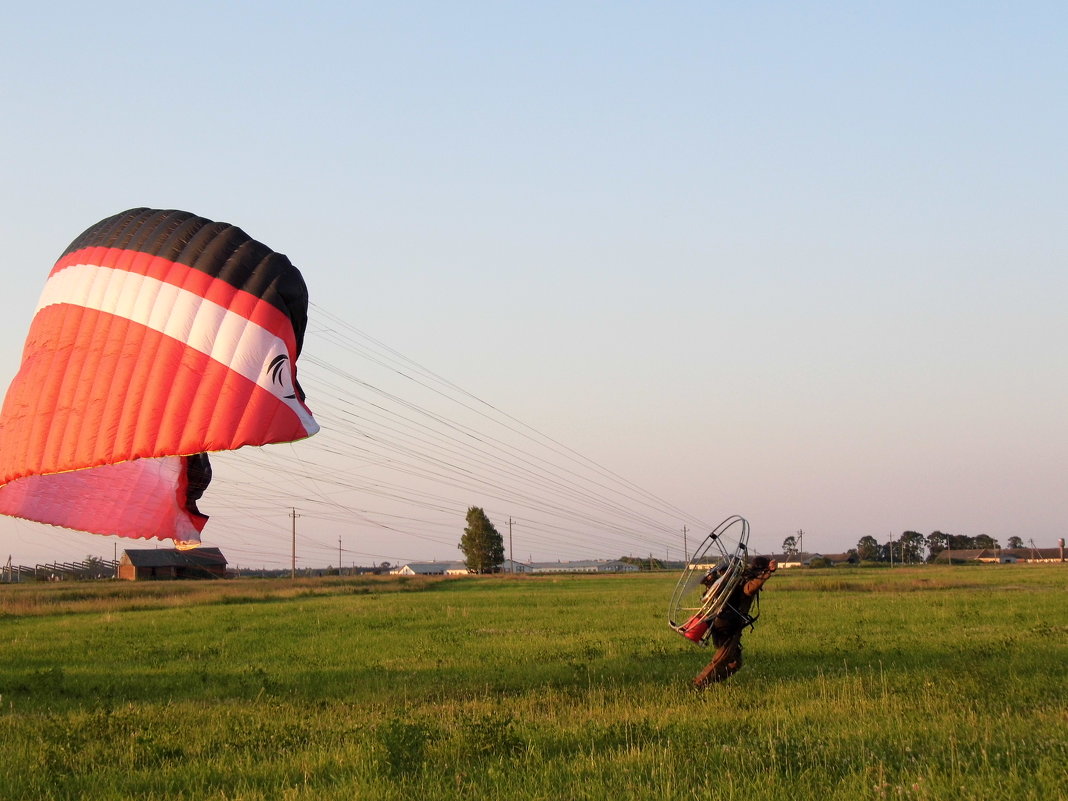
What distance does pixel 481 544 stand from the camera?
464 feet

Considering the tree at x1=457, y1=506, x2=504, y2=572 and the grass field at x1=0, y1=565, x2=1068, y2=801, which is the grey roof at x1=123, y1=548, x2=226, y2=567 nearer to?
the tree at x1=457, y1=506, x2=504, y2=572

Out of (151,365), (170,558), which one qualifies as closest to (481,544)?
(170,558)

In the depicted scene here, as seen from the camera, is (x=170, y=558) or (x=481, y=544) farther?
(x=481, y=544)

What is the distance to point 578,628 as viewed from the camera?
27.3 metres

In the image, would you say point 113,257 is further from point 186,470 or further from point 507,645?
point 507,645

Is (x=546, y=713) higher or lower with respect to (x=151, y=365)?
lower

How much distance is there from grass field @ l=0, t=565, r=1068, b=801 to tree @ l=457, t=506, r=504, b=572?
113 m

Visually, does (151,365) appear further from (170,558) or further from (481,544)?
(481,544)

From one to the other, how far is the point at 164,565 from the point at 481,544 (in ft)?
147

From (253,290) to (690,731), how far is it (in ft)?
28.1

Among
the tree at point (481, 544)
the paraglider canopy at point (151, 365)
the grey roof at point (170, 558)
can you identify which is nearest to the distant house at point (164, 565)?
the grey roof at point (170, 558)

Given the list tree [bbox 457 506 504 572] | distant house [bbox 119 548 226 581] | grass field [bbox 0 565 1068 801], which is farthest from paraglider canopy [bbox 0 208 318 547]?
tree [bbox 457 506 504 572]

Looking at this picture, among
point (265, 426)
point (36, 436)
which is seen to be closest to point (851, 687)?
point (265, 426)

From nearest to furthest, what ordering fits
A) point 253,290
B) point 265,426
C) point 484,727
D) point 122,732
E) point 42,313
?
point 484,727 → point 122,732 → point 265,426 → point 253,290 → point 42,313
